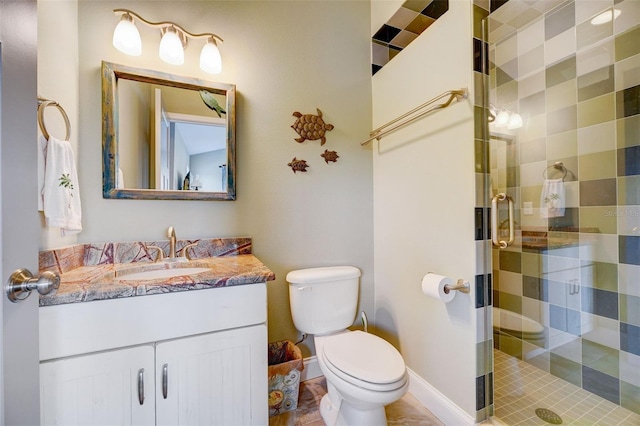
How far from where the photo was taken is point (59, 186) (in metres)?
1.06

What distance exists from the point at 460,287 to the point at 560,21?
159 cm

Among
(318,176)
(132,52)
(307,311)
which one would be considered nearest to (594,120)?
(318,176)

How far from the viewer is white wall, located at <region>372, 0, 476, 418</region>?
4.20ft

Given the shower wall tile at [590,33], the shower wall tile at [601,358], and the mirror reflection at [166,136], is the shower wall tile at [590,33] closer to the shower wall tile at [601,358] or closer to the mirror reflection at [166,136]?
the shower wall tile at [601,358]

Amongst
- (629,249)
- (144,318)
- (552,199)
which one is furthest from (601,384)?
(144,318)

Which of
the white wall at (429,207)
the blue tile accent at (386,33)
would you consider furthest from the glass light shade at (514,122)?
the blue tile accent at (386,33)

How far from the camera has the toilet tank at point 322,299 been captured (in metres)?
1.52

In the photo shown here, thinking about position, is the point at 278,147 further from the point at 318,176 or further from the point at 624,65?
the point at 624,65

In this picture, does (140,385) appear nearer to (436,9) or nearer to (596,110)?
(436,9)

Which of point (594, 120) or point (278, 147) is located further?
point (278, 147)

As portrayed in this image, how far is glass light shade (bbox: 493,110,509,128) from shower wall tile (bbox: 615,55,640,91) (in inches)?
19.6

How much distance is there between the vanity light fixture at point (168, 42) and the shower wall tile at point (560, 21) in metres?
1.87

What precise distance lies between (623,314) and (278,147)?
211 cm

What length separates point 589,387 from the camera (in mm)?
1495
